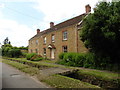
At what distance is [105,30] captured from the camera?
852cm

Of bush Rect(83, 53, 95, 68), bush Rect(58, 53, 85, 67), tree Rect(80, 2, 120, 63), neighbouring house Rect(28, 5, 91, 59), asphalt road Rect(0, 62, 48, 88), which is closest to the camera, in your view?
asphalt road Rect(0, 62, 48, 88)

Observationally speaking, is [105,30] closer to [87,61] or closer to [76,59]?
[87,61]

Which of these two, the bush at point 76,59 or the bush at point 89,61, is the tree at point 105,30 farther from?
the bush at point 76,59

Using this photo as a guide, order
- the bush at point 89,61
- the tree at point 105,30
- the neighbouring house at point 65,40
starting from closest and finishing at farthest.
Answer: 1. the tree at point 105,30
2. the bush at point 89,61
3. the neighbouring house at point 65,40

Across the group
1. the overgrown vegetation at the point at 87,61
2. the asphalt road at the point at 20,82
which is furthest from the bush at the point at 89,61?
the asphalt road at the point at 20,82

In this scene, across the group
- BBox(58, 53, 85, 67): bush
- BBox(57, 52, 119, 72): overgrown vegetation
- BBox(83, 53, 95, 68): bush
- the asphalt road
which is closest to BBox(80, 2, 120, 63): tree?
BBox(57, 52, 119, 72): overgrown vegetation

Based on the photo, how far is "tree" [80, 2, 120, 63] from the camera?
27.0 feet

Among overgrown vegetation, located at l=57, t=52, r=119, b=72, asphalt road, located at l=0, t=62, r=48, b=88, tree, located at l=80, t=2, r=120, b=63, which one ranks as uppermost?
tree, located at l=80, t=2, r=120, b=63

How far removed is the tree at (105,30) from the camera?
27.0 ft

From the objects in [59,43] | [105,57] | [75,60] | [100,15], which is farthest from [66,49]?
[100,15]

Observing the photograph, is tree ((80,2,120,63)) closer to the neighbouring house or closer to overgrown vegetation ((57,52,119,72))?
overgrown vegetation ((57,52,119,72))

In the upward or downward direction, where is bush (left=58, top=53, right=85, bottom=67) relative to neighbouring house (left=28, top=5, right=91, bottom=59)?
downward

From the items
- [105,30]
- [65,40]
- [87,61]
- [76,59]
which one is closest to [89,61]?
[87,61]

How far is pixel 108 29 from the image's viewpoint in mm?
8367
